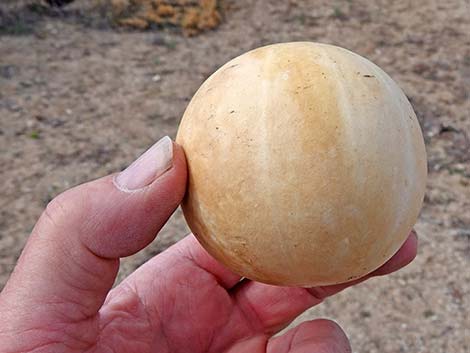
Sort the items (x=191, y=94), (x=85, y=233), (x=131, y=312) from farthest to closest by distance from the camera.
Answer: (x=191, y=94) < (x=131, y=312) < (x=85, y=233)

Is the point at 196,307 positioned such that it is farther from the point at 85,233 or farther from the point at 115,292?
the point at 85,233

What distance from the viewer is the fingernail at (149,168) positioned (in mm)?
1274

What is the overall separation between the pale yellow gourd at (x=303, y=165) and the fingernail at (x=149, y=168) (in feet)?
0.15

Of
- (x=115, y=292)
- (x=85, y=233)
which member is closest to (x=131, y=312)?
(x=115, y=292)

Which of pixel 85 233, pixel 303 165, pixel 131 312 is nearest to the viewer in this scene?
pixel 303 165

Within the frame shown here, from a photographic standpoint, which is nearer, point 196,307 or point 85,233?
point 85,233

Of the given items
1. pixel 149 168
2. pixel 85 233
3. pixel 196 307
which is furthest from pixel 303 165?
pixel 196 307

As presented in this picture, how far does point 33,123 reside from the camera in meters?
3.50

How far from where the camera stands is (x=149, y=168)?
1329 mm

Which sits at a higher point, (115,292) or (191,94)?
(115,292)

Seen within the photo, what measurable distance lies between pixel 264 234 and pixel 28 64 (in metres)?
3.19

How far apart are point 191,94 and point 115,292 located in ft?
7.08

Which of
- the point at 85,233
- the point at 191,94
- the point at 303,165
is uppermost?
the point at 303,165

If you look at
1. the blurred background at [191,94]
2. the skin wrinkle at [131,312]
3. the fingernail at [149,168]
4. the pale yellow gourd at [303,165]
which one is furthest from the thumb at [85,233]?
the blurred background at [191,94]
